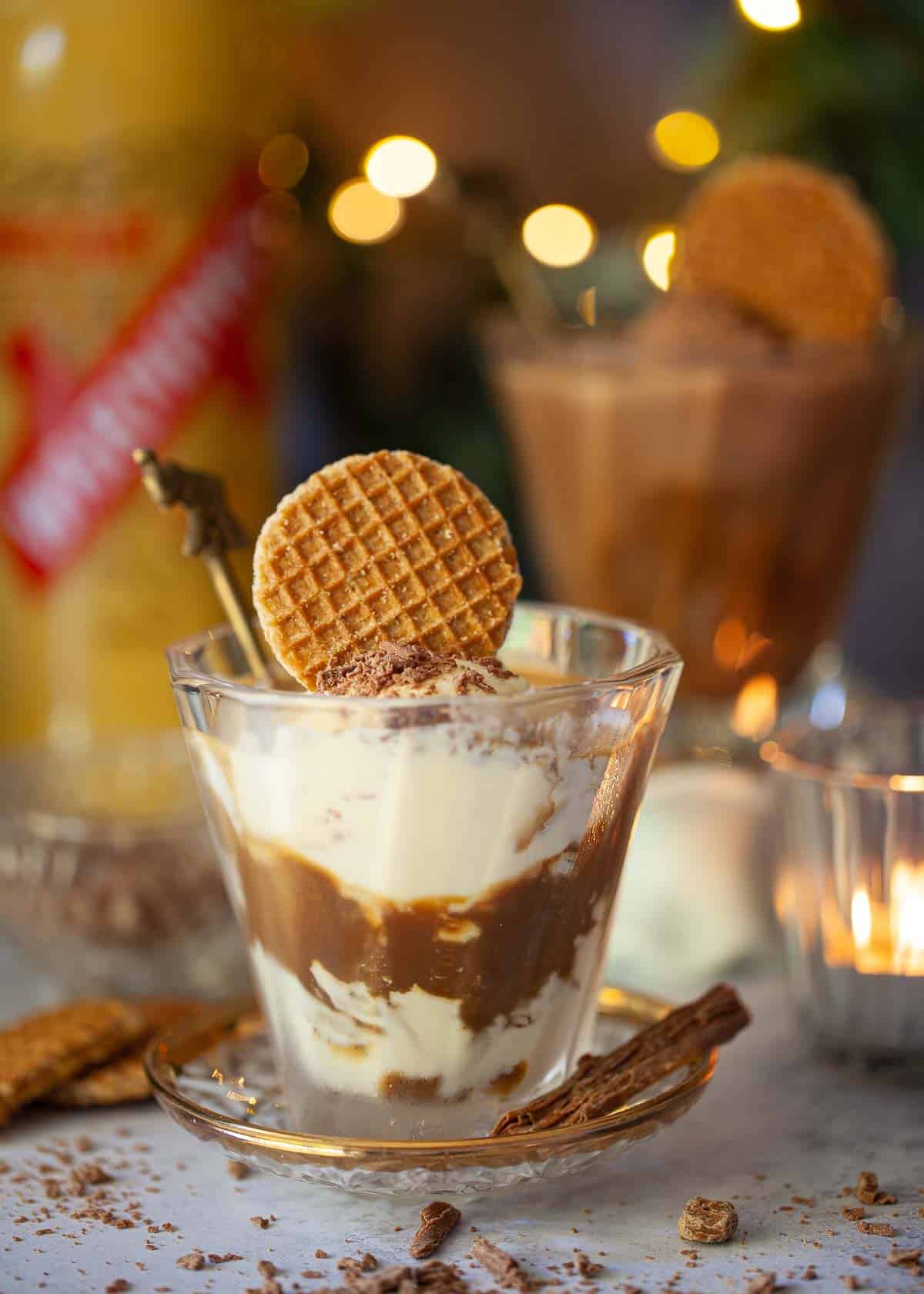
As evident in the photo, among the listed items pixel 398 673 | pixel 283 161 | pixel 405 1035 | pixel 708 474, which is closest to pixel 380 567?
pixel 398 673

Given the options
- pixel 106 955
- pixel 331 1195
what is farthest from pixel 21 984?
pixel 331 1195

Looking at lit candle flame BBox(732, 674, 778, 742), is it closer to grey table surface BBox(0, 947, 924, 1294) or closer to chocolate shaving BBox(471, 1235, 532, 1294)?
grey table surface BBox(0, 947, 924, 1294)

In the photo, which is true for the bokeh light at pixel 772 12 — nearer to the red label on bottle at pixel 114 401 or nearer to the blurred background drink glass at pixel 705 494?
the blurred background drink glass at pixel 705 494

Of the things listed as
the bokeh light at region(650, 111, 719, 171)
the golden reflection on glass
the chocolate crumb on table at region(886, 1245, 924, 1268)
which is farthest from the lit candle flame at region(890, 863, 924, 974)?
the bokeh light at region(650, 111, 719, 171)

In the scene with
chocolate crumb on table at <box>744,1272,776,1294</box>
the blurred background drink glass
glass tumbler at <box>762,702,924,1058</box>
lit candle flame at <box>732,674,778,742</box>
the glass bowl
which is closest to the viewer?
chocolate crumb on table at <box>744,1272,776,1294</box>

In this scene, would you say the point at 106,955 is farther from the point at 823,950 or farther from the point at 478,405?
the point at 478,405

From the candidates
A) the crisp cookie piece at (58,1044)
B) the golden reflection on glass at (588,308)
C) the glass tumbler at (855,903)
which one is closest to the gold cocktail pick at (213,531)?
the crisp cookie piece at (58,1044)
